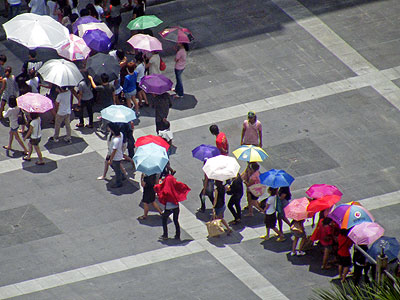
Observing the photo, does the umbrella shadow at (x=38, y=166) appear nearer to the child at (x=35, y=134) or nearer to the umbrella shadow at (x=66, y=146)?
the child at (x=35, y=134)

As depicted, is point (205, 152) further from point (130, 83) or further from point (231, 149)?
point (130, 83)

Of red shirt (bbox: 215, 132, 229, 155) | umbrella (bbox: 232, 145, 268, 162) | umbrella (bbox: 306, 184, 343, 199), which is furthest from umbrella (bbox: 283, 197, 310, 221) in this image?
red shirt (bbox: 215, 132, 229, 155)

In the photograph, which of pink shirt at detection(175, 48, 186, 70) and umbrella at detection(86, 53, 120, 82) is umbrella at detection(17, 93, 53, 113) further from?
pink shirt at detection(175, 48, 186, 70)

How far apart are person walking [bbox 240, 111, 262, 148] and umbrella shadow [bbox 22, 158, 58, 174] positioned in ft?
14.3

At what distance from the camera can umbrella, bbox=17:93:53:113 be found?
23203 mm

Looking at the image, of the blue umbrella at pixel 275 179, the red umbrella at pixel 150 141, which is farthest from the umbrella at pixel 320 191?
the red umbrella at pixel 150 141

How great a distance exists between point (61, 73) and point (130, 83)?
202cm

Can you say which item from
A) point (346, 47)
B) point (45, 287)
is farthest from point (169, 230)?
point (346, 47)

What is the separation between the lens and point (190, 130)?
2547 centimetres

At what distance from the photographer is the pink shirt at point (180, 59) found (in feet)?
86.6

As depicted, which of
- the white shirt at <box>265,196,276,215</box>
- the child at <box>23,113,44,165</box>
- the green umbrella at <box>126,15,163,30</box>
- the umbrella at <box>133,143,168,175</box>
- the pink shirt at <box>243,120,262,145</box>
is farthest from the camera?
the green umbrella at <box>126,15,163,30</box>

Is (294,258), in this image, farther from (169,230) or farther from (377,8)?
(377,8)

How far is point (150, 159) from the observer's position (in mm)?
21453

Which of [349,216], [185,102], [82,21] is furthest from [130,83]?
[349,216]
